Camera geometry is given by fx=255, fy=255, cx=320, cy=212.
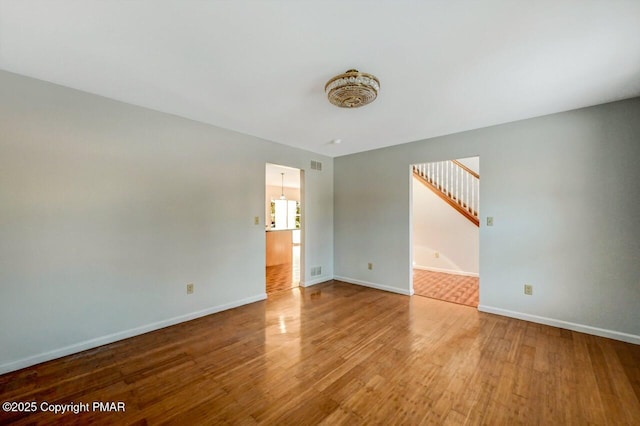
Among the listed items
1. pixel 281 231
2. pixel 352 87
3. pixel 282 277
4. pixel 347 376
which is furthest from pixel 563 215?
pixel 281 231

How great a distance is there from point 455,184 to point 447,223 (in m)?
0.90

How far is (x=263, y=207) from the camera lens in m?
3.94

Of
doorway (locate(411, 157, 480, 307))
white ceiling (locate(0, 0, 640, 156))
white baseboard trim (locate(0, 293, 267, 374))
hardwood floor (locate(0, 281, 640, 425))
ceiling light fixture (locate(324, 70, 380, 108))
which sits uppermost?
white ceiling (locate(0, 0, 640, 156))

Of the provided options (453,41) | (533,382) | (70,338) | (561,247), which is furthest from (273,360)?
(561,247)

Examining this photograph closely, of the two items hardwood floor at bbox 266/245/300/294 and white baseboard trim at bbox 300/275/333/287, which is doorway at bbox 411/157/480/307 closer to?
white baseboard trim at bbox 300/275/333/287

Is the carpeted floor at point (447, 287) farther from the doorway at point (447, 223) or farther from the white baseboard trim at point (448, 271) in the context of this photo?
the white baseboard trim at point (448, 271)

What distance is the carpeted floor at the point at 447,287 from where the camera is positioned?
3.93m

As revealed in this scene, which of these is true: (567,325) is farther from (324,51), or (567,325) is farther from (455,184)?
(324,51)

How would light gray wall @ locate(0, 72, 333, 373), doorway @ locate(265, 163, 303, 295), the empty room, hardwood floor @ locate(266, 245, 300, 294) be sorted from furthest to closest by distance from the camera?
doorway @ locate(265, 163, 303, 295) → hardwood floor @ locate(266, 245, 300, 294) → light gray wall @ locate(0, 72, 333, 373) → the empty room

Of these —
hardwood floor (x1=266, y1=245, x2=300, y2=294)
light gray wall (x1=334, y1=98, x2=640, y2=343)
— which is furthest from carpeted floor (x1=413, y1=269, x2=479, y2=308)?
hardwood floor (x1=266, y1=245, x2=300, y2=294)

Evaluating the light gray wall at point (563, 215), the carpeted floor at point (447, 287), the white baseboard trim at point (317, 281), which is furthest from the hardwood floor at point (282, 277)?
the light gray wall at point (563, 215)

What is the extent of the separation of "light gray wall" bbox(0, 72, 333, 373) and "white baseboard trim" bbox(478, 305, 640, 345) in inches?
133

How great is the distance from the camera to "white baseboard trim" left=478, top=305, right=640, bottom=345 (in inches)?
102

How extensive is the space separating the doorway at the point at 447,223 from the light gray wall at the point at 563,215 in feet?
Answer: 5.51
